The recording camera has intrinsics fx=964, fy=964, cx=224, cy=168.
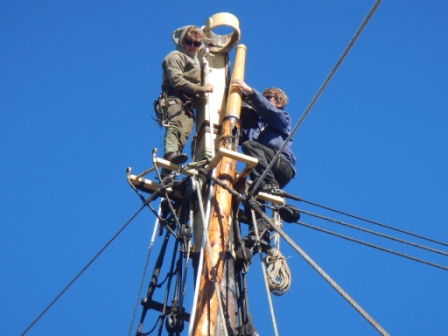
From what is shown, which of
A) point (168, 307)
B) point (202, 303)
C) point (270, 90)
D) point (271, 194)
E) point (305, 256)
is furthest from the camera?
point (270, 90)

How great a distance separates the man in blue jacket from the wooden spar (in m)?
0.19

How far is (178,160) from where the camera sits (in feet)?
31.7

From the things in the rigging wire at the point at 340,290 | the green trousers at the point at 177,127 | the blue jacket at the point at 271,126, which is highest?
the blue jacket at the point at 271,126

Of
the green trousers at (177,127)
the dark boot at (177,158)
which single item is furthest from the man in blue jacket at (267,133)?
the dark boot at (177,158)

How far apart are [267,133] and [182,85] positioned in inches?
41.5

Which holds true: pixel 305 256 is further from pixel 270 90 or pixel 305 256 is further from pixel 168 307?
pixel 270 90

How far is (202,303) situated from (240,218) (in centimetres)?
164

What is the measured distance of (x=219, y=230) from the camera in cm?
902

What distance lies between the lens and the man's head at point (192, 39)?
1062 cm

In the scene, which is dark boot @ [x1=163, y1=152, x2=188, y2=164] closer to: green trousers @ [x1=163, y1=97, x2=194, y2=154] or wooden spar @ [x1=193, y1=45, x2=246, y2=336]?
green trousers @ [x1=163, y1=97, x2=194, y2=154]

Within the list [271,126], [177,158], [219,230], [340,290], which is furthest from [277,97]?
[340,290]

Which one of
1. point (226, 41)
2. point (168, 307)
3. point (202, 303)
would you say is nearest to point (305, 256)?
point (202, 303)

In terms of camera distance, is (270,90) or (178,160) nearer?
(178,160)

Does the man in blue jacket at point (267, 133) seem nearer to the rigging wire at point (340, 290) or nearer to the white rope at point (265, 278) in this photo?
the white rope at point (265, 278)
